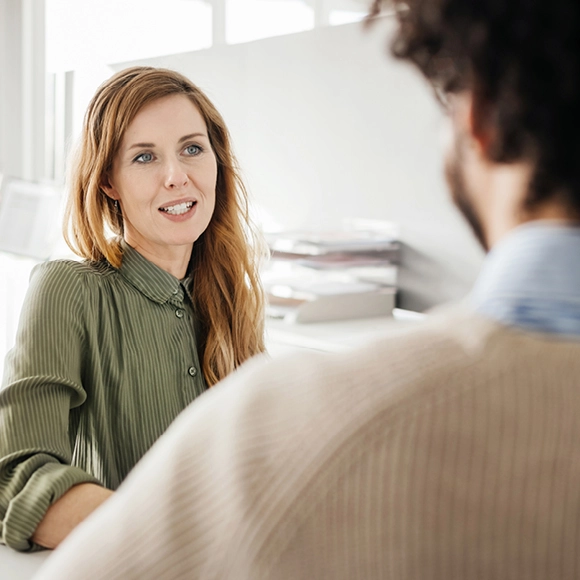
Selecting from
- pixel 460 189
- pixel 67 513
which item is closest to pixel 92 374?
pixel 67 513

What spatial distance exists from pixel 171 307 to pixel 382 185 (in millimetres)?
1089

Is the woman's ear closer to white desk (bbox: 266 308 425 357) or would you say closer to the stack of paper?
white desk (bbox: 266 308 425 357)

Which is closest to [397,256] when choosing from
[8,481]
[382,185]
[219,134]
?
[382,185]

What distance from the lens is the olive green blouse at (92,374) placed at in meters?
1.15

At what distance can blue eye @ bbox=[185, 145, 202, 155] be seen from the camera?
155cm

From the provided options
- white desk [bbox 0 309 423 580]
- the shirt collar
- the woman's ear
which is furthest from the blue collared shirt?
white desk [bbox 0 309 423 580]

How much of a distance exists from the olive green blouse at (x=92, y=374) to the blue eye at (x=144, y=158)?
170mm

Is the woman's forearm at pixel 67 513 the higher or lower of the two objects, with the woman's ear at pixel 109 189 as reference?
lower

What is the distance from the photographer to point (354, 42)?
2412mm

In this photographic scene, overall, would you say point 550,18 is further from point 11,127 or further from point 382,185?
point 11,127

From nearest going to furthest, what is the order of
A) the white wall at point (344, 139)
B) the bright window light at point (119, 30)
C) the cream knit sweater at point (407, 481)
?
the cream knit sweater at point (407, 481) < the white wall at point (344, 139) < the bright window light at point (119, 30)

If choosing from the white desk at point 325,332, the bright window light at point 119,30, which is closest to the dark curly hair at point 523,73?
the white desk at point 325,332

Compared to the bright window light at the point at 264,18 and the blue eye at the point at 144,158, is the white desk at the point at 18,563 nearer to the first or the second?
the blue eye at the point at 144,158

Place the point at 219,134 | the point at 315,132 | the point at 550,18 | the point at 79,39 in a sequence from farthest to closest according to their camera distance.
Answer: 1. the point at 79,39
2. the point at 315,132
3. the point at 219,134
4. the point at 550,18
